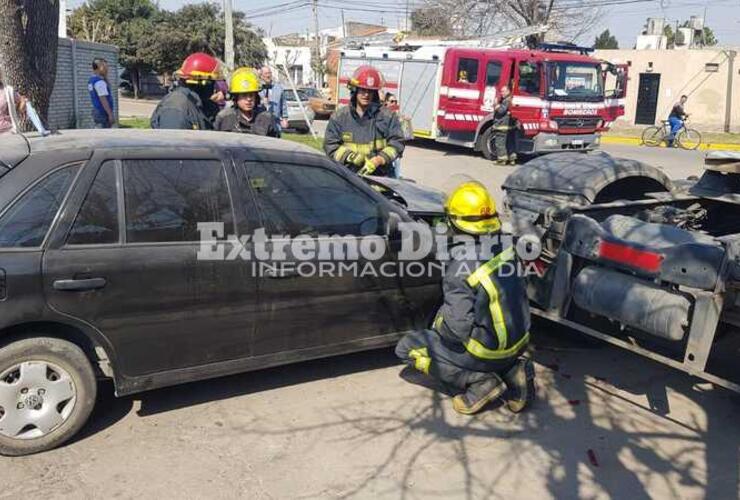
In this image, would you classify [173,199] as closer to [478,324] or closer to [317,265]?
[317,265]

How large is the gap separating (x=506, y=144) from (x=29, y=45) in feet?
34.1

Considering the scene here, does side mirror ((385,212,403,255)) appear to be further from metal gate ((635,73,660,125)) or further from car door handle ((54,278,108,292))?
metal gate ((635,73,660,125))

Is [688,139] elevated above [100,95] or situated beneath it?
situated beneath

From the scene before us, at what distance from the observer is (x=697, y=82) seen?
2719 centimetres

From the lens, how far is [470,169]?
47.1ft

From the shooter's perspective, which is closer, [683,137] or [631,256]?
[631,256]

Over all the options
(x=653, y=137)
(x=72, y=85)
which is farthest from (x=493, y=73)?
(x=72, y=85)

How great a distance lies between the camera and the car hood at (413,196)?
4.85m

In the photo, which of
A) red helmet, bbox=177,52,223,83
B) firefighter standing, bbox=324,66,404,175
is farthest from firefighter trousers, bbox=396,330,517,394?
red helmet, bbox=177,52,223,83

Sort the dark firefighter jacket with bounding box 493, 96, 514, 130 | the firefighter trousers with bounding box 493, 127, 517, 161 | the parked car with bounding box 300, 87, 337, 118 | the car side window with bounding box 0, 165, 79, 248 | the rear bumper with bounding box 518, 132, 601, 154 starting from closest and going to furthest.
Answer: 1. the car side window with bounding box 0, 165, 79, 248
2. the rear bumper with bounding box 518, 132, 601, 154
3. the dark firefighter jacket with bounding box 493, 96, 514, 130
4. the firefighter trousers with bounding box 493, 127, 517, 161
5. the parked car with bounding box 300, 87, 337, 118

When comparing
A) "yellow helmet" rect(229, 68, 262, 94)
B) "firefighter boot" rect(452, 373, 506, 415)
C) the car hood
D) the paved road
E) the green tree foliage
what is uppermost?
A: the green tree foliage

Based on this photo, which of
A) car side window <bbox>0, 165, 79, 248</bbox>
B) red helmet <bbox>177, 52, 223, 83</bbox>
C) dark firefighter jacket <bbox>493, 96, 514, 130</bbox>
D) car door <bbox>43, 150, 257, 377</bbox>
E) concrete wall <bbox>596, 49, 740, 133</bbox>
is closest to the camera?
car side window <bbox>0, 165, 79, 248</bbox>

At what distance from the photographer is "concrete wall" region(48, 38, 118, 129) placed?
14.9 meters

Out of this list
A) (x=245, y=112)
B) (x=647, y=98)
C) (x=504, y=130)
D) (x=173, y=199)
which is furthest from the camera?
(x=647, y=98)
